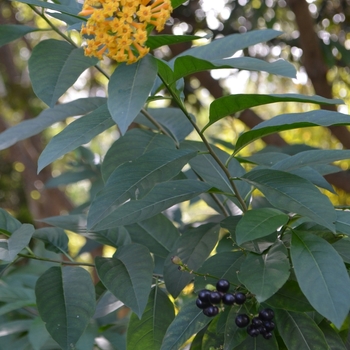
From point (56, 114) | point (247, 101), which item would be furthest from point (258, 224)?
point (56, 114)

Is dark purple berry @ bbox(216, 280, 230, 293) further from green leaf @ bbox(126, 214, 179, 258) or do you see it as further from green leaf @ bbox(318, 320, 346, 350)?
green leaf @ bbox(126, 214, 179, 258)

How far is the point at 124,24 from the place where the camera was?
29.8 inches

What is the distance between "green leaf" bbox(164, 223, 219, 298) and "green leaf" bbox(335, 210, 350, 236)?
0.82 feet

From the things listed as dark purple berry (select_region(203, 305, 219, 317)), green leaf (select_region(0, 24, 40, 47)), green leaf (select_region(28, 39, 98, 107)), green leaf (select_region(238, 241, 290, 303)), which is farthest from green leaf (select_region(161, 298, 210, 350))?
green leaf (select_region(0, 24, 40, 47))

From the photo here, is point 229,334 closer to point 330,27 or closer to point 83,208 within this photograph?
point 83,208

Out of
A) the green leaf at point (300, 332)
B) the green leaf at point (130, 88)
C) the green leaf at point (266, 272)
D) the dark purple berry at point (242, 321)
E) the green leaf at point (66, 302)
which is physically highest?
the green leaf at point (130, 88)

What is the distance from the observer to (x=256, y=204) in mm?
1460

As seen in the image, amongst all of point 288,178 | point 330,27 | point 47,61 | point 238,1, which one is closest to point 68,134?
point 47,61

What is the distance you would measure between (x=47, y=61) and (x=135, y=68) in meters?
0.19

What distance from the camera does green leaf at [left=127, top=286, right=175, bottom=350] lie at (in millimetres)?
929

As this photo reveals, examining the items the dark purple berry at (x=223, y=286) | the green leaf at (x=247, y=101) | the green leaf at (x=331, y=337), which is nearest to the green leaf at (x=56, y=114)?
the green leaf at (x=247, y=101)

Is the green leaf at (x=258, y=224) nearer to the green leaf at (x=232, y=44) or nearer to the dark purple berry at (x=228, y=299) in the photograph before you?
the dark purple berry at (x=228, y=299)

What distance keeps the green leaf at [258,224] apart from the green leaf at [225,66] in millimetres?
166

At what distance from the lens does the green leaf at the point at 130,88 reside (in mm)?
712
